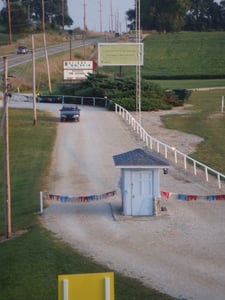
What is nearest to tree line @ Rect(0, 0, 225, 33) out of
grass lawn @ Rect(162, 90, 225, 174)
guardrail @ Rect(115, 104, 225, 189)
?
grass lawn @ Rect(162, 90, 225, 174)

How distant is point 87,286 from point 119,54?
5560 centimetres

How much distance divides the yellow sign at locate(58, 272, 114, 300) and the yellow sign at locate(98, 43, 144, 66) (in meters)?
53.3

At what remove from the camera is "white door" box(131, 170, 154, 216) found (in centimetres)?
2195

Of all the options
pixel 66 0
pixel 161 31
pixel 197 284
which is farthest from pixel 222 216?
pixel 66 0

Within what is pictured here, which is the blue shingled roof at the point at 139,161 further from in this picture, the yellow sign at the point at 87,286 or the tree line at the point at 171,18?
the tree line at the point at 171,18

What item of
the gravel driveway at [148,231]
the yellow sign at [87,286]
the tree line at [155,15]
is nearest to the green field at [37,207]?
the gravel driveway at [148,231]

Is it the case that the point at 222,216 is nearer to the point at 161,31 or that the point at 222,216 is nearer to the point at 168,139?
the point at 168,139

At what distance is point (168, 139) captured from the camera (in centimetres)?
4072

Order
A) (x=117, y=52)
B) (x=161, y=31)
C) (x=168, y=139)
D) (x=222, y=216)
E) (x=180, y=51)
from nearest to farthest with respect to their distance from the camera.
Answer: (x=222, y=216)
(x=168, y=139)
(x=117, y=52)
(x=180, y=51)
(x=161, y=31)

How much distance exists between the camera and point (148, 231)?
20.1m

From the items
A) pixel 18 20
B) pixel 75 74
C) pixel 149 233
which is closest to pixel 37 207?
pixel 149 233

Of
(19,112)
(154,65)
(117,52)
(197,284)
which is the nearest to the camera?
(197,284)

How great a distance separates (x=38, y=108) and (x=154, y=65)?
47308 millimetres

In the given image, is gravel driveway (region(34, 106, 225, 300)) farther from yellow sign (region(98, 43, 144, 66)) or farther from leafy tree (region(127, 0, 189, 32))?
leafy tree (region(127, 0, 189, 32))
